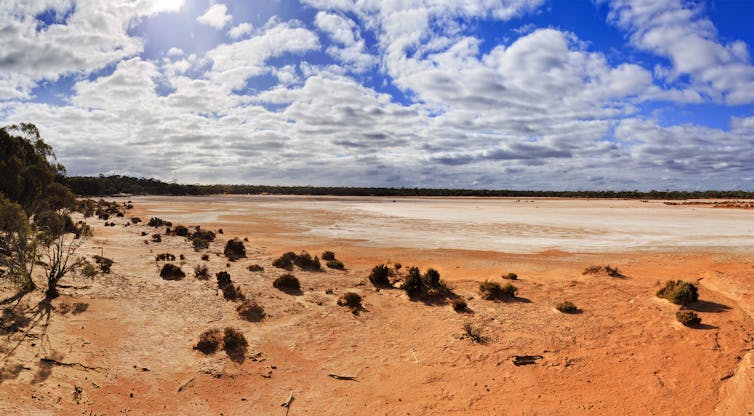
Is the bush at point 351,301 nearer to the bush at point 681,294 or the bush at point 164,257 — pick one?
the bush at point 164,257

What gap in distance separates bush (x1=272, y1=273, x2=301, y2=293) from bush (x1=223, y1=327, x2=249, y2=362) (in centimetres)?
536

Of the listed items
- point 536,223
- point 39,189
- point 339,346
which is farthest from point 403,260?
point 536,223

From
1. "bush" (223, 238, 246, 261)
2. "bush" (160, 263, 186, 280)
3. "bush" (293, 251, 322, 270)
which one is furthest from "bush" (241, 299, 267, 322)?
"bush" (223, 238, 246, 261)

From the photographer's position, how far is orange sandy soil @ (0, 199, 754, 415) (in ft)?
30.5

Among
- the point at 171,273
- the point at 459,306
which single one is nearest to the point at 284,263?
the point at 171,273

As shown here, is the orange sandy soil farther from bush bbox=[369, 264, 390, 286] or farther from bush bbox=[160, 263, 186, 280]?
bush bbox=[369, 264, 390, 286]

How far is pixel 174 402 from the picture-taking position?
9.13 meters

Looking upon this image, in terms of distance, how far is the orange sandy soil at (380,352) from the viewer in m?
9.30

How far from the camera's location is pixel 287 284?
1764cm

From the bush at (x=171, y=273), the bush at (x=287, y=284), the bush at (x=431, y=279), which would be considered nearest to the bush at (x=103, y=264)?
the bush at (x=171, y=273)

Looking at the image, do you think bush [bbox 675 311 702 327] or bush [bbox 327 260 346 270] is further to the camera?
bush [bbox 327 260 346 270]

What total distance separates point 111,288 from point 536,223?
3962 cm

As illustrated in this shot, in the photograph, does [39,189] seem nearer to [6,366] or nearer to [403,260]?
[6,366]

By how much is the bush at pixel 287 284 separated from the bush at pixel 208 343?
543 cm
